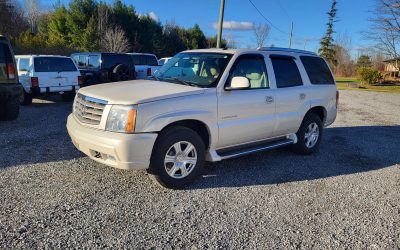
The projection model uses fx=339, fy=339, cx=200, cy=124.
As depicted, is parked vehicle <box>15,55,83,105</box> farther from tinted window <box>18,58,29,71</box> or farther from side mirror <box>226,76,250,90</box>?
side mirror <box>226,76,250,90</box>

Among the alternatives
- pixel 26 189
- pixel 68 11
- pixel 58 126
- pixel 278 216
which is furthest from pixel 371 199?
pixel 68 11

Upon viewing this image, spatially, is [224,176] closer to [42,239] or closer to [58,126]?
[42,239]

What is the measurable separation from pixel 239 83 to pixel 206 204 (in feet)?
5.70

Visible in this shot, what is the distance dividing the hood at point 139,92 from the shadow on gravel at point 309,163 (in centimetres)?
132

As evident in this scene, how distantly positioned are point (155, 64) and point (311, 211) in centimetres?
1607

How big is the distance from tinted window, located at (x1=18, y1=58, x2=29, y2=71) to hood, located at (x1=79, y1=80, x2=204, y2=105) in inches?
299

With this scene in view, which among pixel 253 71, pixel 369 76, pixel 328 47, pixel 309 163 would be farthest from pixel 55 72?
pixel 328 47

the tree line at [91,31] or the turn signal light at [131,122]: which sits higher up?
the tree line at [91,31]

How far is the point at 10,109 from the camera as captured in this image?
7.97m

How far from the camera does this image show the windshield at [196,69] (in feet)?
16.1

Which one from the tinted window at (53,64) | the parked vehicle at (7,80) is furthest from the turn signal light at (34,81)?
the parked vehicle at (7,80)

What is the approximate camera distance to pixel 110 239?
3.24 m

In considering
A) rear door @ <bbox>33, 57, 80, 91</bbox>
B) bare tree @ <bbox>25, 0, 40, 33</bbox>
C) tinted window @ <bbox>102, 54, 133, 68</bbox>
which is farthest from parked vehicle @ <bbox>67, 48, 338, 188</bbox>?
bare tree @ <bbox>25, 0, 40, 33</bbox>

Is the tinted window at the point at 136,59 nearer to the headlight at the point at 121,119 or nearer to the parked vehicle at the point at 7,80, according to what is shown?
the parked vehicle at the point at 7,80
